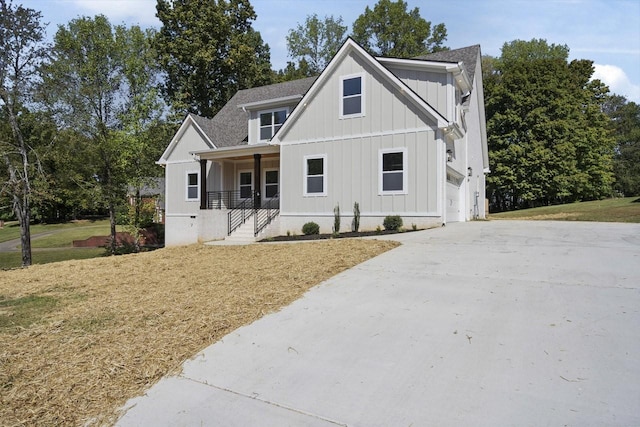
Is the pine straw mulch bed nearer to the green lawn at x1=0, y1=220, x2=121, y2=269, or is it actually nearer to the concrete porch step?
the concrete porch step

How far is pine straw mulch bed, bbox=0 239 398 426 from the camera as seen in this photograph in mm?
3213

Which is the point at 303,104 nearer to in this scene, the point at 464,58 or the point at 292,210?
the point at 292,210

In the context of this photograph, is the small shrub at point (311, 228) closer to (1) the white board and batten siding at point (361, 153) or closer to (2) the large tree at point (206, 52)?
(1) the white board and batten siding at point (361, 153)

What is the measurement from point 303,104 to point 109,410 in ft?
45.3

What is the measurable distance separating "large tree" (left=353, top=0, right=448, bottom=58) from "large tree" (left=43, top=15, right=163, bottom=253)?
21.0m

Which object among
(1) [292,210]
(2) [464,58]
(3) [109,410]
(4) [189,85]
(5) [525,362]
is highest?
(4) [189,85]

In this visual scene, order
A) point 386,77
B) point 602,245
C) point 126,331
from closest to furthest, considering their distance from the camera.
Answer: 1. point 126,331
2. point 602,245
3. point 386,77

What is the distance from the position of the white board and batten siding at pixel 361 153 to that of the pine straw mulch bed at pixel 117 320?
506cm

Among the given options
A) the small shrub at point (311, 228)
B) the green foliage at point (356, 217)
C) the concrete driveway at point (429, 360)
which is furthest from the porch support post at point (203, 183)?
the concrete driveway at point (429, 360)

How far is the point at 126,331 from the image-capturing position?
4418 millimetres

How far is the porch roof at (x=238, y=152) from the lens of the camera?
17016 millimetres

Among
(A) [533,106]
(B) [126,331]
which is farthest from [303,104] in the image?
(A) [533,106]

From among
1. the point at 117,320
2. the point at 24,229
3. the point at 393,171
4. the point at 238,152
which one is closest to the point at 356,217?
the point at 393,171

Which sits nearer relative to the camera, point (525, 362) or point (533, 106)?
point (525, 362)
